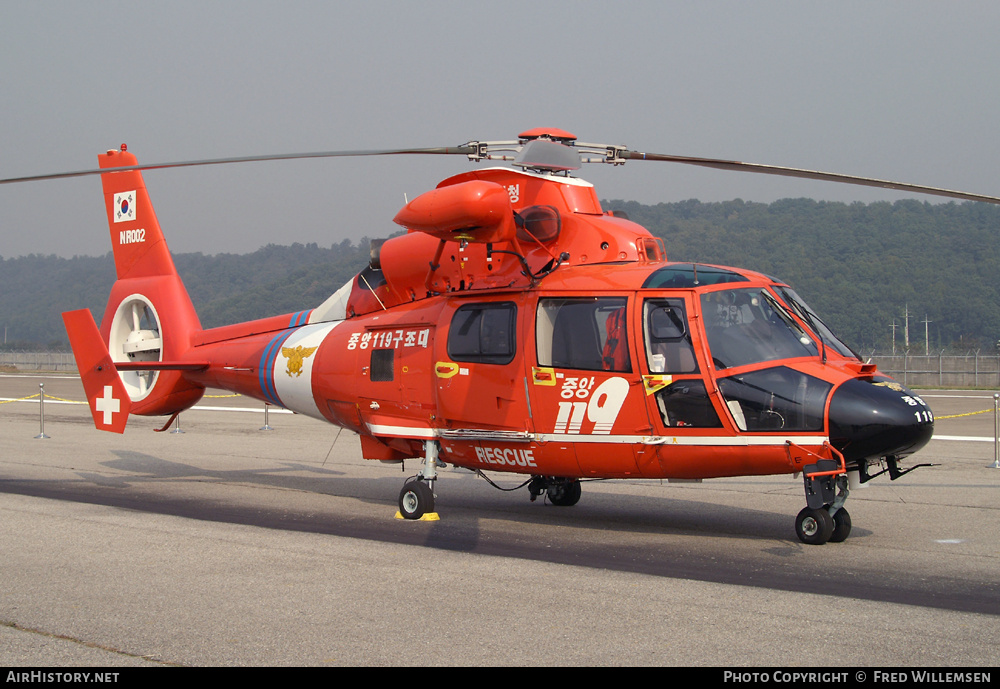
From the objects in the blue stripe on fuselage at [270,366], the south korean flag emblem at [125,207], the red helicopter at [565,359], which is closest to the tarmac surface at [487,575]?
the red helicopter at [565,359]

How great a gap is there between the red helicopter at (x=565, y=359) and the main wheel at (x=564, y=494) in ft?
0.05

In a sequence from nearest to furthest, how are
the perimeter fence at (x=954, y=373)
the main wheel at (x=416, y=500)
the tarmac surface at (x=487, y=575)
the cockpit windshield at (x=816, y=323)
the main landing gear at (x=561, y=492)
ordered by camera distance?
the tarmac surface at (x=487, y=575) → the cockpit windshield at (x=816, y=323) → the main wheel at (x=416, y=500) → the main landing gear at (x=561, y=492) → the perimeter fence at (x=954, y=373)

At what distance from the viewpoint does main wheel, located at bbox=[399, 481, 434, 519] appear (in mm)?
10500

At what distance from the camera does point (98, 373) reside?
12.5 meters

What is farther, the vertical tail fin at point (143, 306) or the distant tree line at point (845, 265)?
the distant tree line at point (845, 265)

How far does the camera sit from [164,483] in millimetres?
14172

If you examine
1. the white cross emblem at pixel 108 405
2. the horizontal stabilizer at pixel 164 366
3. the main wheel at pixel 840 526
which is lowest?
the main wheel at pixel 840 526

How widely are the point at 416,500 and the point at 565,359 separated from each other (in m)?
2.53

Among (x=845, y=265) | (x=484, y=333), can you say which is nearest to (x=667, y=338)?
(x=484, y=333)

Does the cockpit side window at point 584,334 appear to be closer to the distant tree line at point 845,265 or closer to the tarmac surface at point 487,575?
the tarmac surface at point 487,575

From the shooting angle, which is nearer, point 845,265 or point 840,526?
point 840,526

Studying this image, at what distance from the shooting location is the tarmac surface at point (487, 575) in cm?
554

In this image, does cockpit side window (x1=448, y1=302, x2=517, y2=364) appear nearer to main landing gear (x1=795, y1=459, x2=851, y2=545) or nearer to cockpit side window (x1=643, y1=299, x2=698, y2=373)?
cockpit side window (x1=643, y1=299, x2=698, y2=373)

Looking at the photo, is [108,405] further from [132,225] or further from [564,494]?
[564,494]
